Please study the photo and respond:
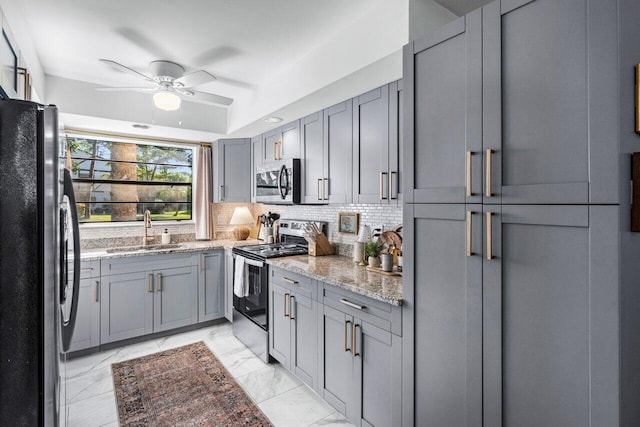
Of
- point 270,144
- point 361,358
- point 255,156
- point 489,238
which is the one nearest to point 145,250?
point 255,156

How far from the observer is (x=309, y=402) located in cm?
240

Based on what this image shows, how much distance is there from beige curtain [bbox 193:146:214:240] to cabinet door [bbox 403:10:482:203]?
330cm

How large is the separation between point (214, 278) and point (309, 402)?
2.04 m

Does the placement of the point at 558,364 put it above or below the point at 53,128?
below

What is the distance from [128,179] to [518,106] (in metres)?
4.22

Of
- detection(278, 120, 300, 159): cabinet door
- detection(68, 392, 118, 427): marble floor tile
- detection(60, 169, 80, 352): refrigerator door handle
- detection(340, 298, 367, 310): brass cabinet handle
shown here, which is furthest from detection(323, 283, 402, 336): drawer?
detection(68, 392, 118, 427): marble floor tile

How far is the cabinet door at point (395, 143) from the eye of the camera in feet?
7.22

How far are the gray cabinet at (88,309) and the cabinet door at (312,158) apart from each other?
218 cm

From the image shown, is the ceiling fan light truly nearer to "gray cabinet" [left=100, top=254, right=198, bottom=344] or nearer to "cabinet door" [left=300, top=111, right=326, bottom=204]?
"cabinet door" [left=300, top=111, right=326, bottom=204]

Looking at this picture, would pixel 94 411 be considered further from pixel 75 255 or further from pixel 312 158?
pixel 312 158

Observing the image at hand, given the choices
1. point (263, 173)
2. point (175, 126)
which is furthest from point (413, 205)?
point (175, 126)

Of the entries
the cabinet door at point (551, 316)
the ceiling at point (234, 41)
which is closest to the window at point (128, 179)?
the ceiling at point (234, 41)

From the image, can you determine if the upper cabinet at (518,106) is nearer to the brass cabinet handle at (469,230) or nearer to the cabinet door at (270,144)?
the brass cabinet handle at (469,230)

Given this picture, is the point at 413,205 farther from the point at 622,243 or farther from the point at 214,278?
the point at 214,278
